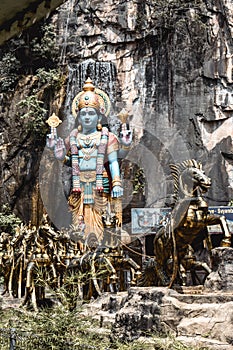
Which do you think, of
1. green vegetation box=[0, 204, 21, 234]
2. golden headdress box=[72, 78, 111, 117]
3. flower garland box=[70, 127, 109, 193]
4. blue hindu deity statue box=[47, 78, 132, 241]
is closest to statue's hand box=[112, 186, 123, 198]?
blue hindu deity statue box=[47, 78, 132, 241]

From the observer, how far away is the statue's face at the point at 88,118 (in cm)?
1429

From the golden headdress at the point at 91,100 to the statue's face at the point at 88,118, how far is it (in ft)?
0.37

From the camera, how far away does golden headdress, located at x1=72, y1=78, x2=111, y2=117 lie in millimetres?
14273

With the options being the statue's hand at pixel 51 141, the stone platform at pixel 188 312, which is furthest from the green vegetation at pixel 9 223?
the stone platform at pixel 188 312

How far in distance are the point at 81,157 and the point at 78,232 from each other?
2.68 m

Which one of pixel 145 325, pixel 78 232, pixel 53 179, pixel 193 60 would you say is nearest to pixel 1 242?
pixel 78 232

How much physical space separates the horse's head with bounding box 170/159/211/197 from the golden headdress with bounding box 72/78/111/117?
26.8ft

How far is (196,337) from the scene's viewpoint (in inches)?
176

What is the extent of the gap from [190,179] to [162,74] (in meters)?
10.9

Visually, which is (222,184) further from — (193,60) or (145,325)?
(145,325)

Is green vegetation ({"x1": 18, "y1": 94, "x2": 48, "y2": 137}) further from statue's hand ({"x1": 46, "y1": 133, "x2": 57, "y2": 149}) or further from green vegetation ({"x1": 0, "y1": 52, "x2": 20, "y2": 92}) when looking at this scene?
statue's hand ({"x1": 46, "y1": 133, "x2": 57, "y2": 149})

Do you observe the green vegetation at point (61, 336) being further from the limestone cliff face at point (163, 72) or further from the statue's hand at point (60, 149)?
the limestone cliff face at point (163, 72)

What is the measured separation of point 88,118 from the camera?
1430 cm

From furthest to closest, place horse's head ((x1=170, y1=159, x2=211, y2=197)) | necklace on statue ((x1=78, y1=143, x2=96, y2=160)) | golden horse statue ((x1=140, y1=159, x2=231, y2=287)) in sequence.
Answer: necklace on statue ((x1=78, y1=143, x2=96, y2=160)) → horse's head ((x1=170, y1=159, x2=211, y2=197)) → golden horse statue ((x1=140, y1=159, x2=231, y2=287))
